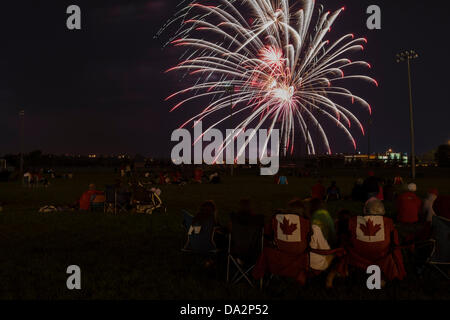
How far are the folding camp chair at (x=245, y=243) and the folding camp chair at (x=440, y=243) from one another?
296 centimetres

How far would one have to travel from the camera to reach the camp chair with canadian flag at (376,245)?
21.8 ft

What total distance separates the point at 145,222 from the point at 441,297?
936 cm

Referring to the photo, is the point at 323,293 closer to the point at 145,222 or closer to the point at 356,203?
the point at 145,222

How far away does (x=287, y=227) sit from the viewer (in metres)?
6.70

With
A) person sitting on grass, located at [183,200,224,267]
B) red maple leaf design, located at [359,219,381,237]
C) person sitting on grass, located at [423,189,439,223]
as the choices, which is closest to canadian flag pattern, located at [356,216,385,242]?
red maple leaf design, located at [359,219,381,237]

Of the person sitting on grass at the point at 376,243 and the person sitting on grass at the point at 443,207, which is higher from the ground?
the person sitting on grass at the point at 443,207

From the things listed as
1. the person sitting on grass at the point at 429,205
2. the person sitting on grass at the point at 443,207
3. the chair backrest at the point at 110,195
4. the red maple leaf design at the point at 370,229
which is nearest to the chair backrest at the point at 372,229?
the red maple leaf design at the point at 370,229

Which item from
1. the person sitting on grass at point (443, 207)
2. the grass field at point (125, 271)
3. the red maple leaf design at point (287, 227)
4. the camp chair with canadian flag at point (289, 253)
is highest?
the person sitting on grass at point (443, 207)

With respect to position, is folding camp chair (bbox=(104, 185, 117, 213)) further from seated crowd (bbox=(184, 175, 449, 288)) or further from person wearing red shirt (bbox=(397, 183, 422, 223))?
person wearing red shirt (bbox=(397, 183, 422, 223))

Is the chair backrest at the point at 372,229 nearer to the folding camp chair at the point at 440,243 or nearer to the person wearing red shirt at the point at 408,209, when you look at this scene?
the folding camp chair at the point at 440,243
